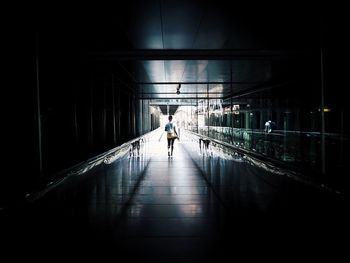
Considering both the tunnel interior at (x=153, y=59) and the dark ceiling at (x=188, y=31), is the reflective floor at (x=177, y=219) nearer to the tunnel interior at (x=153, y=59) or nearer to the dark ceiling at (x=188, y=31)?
the tunnel interior at (x=153, y=59)

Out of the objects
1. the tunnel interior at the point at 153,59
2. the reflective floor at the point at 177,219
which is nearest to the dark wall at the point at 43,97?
the tunnel interior at the point at 153,59

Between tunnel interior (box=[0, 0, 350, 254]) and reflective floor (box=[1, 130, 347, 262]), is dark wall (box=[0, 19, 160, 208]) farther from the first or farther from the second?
reflective floor (box=[1, 130, 347, 262])

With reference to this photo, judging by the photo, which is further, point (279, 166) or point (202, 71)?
point (202, 71)

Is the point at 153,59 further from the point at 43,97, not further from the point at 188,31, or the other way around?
the point at 43,97

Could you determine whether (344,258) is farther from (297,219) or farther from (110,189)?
(110,189)

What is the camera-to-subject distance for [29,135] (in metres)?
9.67

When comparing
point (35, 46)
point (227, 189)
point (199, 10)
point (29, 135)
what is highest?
point (199, 10)

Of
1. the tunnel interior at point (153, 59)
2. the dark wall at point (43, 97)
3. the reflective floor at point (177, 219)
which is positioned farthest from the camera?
the tunnel interior at point (153, 59)

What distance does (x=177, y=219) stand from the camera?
4.02 m

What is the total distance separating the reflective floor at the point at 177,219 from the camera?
10.1 feet

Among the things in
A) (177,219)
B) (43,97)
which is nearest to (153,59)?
(177,219)

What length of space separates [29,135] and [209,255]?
26.9 feet

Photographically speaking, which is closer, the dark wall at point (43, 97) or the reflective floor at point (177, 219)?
the reflective floor at point (177, 219)

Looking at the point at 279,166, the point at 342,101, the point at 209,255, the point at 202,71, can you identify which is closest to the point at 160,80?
the point at 202,71
